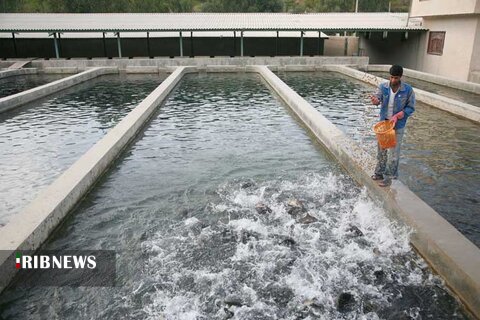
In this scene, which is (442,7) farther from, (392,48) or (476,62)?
(392,48)

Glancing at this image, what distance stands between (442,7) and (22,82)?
2454cm

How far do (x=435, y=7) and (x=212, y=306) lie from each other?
25142mm

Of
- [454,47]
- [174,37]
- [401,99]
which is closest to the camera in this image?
[401,99]

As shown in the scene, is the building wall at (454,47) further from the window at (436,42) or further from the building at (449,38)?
the window at (436,42)

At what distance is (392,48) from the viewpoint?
3180cm

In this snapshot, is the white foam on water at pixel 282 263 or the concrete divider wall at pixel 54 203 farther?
the concrete divider wall at pixel 54 203

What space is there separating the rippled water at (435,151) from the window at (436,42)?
10.2 meters

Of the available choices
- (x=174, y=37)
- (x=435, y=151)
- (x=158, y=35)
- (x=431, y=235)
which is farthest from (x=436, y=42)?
(x=431, y=235)

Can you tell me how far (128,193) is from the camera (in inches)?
306

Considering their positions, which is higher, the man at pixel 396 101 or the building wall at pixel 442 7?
the building wall at pixel 442 7

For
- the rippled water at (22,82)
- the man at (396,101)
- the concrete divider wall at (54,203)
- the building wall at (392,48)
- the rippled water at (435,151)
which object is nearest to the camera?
the concrete divider wall at (54,203)

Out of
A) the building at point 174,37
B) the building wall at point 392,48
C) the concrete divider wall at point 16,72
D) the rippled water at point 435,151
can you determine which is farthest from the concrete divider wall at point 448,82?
the concrete divider wall at point 16,72

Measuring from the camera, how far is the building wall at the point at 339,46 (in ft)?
116

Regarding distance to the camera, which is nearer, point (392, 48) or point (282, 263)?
point (282, 263)
